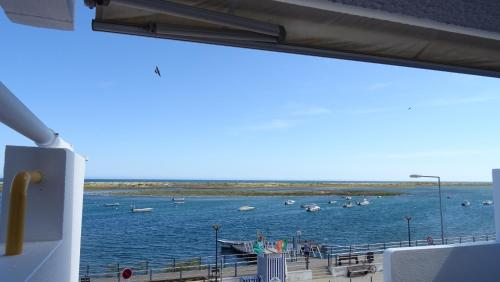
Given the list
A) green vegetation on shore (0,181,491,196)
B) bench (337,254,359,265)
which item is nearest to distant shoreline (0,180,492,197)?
green vegetation on shore (0,181,491,196)

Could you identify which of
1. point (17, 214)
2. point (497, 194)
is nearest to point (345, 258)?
point (497, 194)

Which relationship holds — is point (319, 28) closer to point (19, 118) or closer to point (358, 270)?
point (19, 118)

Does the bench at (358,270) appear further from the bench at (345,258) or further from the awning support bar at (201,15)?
the awning support bar at (201,15)

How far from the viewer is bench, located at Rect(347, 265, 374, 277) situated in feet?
40.5

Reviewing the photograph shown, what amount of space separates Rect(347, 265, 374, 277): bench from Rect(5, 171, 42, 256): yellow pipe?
41.2ft

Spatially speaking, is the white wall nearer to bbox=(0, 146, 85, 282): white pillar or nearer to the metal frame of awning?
A: the metal frame of awning

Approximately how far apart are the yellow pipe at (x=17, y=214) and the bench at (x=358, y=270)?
12545 millimetres

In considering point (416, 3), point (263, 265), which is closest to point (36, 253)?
point (416, 3)

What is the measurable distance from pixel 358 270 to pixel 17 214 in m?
13.1

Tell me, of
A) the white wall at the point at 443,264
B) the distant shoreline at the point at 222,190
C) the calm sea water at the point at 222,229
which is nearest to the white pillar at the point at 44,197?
the white wall at the point at 443,264

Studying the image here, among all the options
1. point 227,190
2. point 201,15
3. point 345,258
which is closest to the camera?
point 201,15

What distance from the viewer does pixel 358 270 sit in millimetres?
12664

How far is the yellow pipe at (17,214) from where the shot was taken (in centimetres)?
116

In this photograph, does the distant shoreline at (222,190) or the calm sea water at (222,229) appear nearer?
the calm sea water at (222,229)
